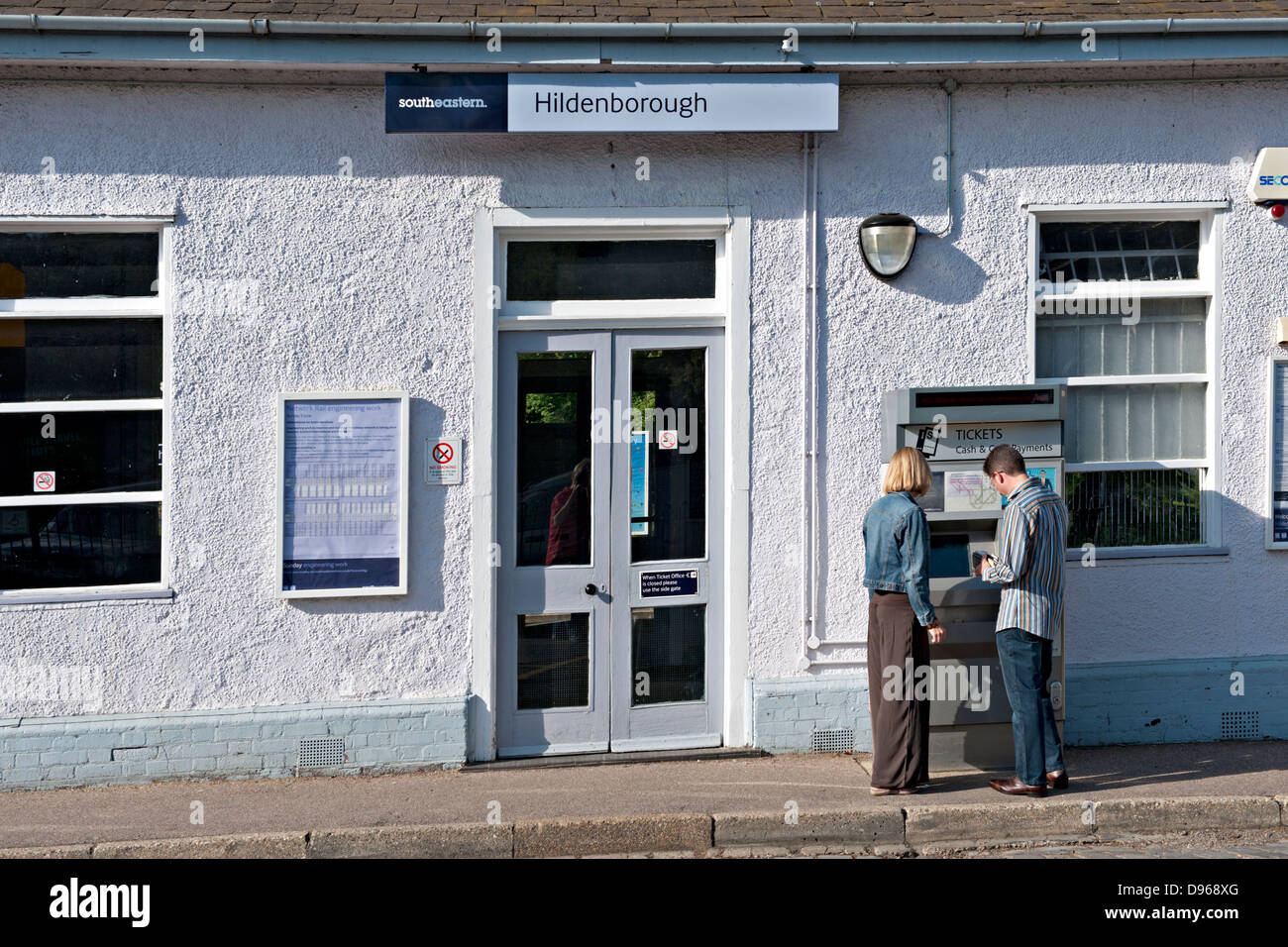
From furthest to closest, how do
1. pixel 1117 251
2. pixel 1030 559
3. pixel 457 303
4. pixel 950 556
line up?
pixel 1117 251, pixel 457 303, pixel 950 556, pixel 1030 559

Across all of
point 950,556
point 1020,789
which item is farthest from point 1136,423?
point 1020,789

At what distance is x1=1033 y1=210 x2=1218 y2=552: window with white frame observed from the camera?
7.36 m

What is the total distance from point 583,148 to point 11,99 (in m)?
3.15

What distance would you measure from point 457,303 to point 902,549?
2.85 meters

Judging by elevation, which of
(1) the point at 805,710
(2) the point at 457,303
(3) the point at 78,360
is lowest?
(1) the point at 805,710

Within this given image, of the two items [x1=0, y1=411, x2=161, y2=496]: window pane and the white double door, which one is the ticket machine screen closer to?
the white double door

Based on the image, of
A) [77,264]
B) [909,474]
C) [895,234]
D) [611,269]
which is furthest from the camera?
[611,269]

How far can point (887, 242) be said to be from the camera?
7.04 m

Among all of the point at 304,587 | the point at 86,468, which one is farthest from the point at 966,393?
the point at 86,468

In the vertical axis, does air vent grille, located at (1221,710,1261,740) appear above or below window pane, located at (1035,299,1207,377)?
below

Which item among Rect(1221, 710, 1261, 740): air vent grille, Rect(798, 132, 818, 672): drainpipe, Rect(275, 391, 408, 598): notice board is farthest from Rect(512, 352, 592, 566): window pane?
Rect(1221, 710, 1261, 740): air vent grille

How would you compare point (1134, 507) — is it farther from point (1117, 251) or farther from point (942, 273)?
point (942, 273)
